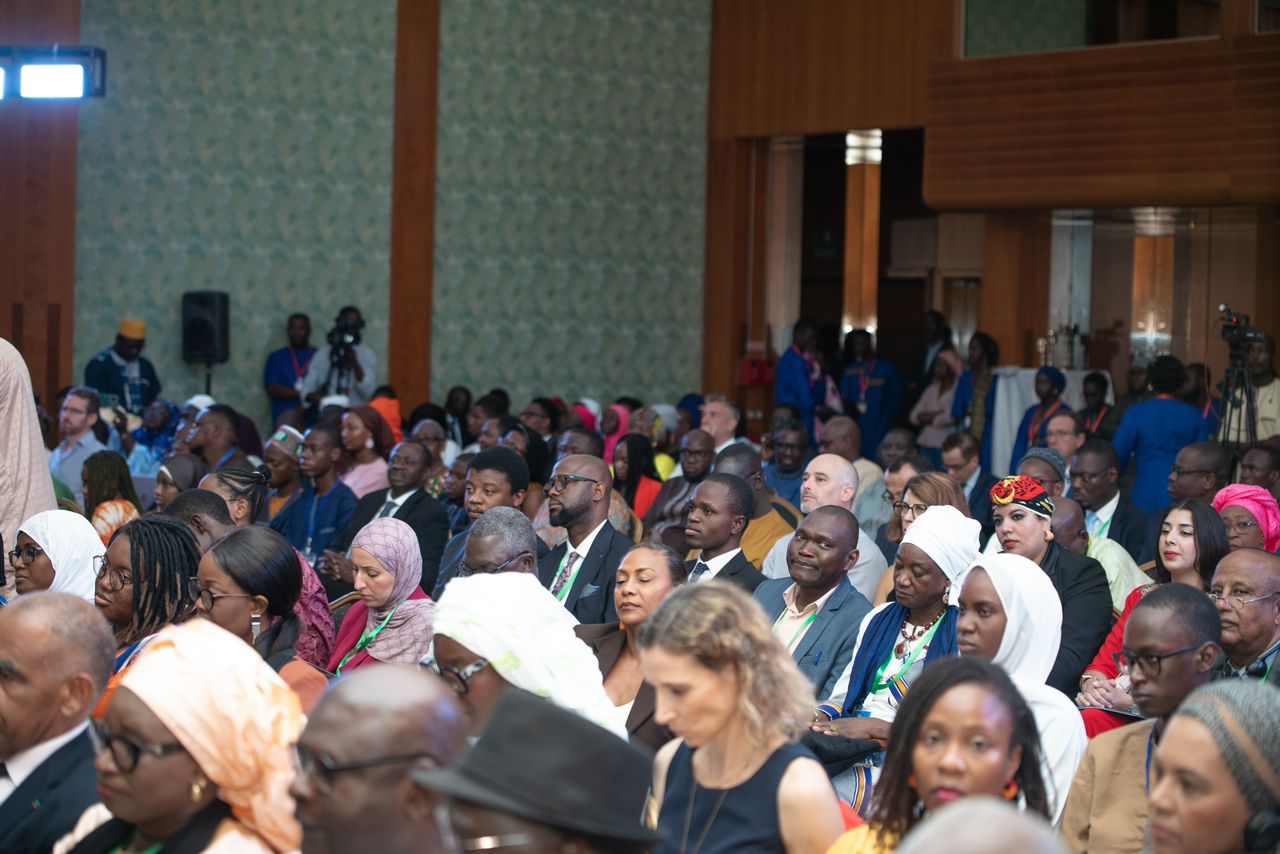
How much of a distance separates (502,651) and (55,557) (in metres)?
2.22

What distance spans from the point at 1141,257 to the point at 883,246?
472cm

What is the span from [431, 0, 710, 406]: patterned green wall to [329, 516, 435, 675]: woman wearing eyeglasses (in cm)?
778

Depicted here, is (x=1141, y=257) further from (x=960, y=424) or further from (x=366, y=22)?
(x=366, y=22)

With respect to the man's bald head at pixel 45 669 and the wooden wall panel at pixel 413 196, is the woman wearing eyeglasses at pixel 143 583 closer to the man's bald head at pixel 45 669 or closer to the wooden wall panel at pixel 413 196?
the man's bald head at pixel 45 669

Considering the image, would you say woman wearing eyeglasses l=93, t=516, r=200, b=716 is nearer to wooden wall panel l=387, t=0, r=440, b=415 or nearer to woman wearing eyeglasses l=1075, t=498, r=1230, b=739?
woman wearing eyeglasses l=1075, t=498, r=1230, b=739

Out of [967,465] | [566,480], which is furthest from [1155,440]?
[566,480]

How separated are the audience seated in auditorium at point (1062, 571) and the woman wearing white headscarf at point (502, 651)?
2311 mm

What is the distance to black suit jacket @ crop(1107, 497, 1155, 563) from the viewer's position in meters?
6.81

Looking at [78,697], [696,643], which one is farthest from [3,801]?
[696,643]

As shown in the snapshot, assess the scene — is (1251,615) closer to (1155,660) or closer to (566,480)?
(1155,660)

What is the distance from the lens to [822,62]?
13.5 meters

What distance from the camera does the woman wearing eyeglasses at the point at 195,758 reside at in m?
2.52

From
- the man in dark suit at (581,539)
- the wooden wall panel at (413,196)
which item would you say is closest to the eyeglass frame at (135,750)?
the man in dark suit at (581,539)

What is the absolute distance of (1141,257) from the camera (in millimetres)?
12578
